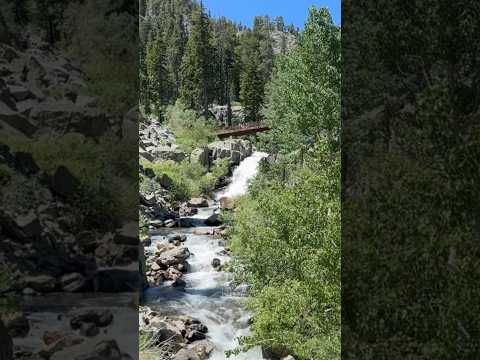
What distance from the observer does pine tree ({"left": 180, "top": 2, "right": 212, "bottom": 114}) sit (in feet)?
110

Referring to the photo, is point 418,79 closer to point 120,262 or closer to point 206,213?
point 120,262

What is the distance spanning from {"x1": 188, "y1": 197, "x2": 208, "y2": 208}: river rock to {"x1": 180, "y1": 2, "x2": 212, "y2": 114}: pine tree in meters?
14.1

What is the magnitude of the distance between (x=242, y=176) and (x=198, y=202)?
4.30 meters

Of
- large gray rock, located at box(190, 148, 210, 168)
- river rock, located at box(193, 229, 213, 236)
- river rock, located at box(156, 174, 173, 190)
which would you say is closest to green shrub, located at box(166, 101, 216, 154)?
large gray rock, located at box(190, 148, 210, 168)

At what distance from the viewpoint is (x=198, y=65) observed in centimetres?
3478

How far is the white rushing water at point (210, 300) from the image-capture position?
9.41m

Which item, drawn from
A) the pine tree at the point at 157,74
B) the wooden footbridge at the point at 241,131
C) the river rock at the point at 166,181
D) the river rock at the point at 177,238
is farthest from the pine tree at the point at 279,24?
the river rock at the point at 177,238

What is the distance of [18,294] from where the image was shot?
257 cm

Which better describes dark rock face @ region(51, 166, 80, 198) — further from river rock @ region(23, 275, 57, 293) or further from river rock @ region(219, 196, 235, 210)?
river rock @ region(219, 196, 235, 210)

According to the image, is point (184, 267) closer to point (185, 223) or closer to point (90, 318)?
point (185, 223)

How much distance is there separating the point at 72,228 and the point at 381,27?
1795 mm


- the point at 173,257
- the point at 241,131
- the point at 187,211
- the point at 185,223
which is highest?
the point at 241,131

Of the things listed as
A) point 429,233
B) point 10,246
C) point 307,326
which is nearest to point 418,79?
point 429,233

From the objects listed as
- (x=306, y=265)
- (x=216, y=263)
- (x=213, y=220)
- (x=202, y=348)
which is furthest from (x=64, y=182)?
(x=213, y=220)
